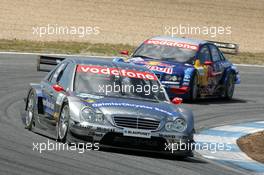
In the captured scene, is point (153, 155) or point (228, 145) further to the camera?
point (228, 145)

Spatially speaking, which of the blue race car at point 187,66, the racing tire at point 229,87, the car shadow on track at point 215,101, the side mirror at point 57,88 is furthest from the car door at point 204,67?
the side mirror at point 57,88

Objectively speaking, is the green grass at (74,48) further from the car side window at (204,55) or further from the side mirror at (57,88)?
the side mirror at (57,88)

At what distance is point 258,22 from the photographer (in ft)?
137

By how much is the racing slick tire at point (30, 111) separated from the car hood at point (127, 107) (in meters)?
1.42

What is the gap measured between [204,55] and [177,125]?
350 inches

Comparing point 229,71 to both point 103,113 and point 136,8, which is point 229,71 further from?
point 136,8

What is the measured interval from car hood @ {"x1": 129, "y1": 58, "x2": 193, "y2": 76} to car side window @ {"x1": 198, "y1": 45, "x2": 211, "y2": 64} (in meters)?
0.98

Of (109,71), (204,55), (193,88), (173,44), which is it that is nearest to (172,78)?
(193,88)

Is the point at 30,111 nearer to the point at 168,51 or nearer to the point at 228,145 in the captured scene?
the point at 228,145

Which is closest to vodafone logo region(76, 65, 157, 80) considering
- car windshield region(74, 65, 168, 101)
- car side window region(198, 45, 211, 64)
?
car windshield region(74, 65, 168, 101)

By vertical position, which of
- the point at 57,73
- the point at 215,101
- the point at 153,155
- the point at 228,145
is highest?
the point at 57,73

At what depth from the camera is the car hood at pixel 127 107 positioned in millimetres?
11617

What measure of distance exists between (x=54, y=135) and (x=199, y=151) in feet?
7.17

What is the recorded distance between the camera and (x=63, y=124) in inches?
467
